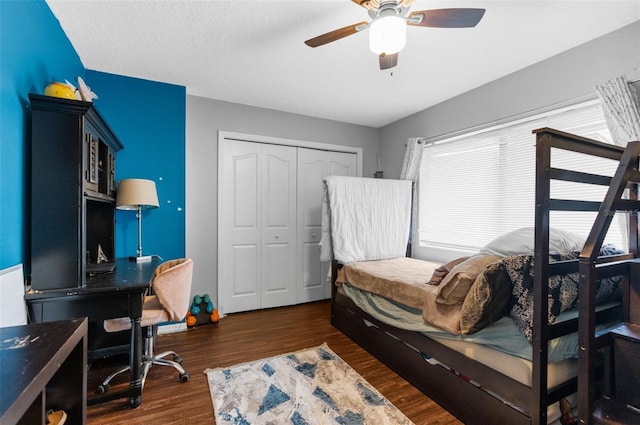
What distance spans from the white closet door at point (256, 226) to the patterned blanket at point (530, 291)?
8.94ft

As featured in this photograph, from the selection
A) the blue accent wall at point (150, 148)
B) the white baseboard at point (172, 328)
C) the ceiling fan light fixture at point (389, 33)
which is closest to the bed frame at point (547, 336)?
the ceiling fan light fixture at point (389, 33)

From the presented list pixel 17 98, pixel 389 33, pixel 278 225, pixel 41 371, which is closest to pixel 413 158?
pixel 278 225

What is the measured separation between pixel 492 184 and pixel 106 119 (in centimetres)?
383

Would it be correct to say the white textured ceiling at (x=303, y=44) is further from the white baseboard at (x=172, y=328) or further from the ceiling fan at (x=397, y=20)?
the white baseboard at (x=172, y=328)

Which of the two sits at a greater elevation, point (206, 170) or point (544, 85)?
point (544, 85)

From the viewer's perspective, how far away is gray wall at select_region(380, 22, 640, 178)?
1.96 meters

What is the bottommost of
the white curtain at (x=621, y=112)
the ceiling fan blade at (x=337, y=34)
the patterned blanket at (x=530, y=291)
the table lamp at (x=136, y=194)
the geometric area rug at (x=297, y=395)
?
the geometric area rug at (x=297, y=395)

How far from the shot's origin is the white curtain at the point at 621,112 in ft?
6.01

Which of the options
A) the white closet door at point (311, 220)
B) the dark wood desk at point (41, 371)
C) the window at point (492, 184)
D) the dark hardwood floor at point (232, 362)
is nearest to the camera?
the dark wood desk at point (41, 371)

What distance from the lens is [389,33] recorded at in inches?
58.1

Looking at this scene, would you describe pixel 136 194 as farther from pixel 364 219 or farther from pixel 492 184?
pixel 492 184

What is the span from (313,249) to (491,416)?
273 cm

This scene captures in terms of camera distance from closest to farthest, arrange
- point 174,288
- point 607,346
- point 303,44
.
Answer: point 607,346 < point 174,288 < point 303,44

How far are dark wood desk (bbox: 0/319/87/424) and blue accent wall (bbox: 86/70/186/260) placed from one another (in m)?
2.07
